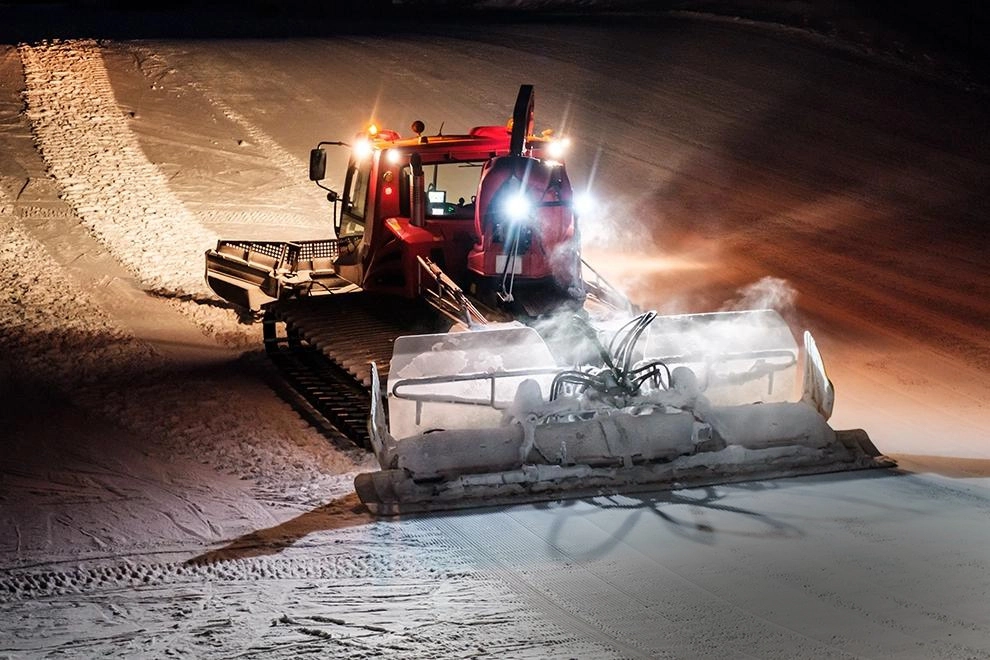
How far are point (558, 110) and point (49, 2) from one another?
48.8 feet

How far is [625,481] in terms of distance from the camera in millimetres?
8023

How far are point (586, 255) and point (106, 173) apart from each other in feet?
22.4

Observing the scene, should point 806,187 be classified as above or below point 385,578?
above

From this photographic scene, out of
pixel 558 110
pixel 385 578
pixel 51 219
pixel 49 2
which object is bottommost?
pixel 385 578

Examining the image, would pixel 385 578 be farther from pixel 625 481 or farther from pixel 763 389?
pixel 763 389

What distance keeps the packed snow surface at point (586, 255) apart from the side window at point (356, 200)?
1.47 m

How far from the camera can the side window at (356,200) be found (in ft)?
37.8

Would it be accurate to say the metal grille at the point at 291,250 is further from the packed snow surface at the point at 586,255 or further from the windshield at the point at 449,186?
the windshield at the point at 449,186

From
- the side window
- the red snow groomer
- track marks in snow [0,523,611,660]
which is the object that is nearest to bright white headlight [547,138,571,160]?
the red snow groomer

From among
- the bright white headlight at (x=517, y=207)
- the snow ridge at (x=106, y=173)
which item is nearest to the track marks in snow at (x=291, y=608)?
the bright white headlight at (x=517, y=207)

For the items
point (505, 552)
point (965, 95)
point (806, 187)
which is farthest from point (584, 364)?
point (965, 95)

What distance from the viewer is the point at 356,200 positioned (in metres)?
11.7

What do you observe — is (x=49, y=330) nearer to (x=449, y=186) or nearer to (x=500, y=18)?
(x=449, y=186)

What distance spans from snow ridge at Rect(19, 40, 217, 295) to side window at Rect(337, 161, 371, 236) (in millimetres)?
2770
